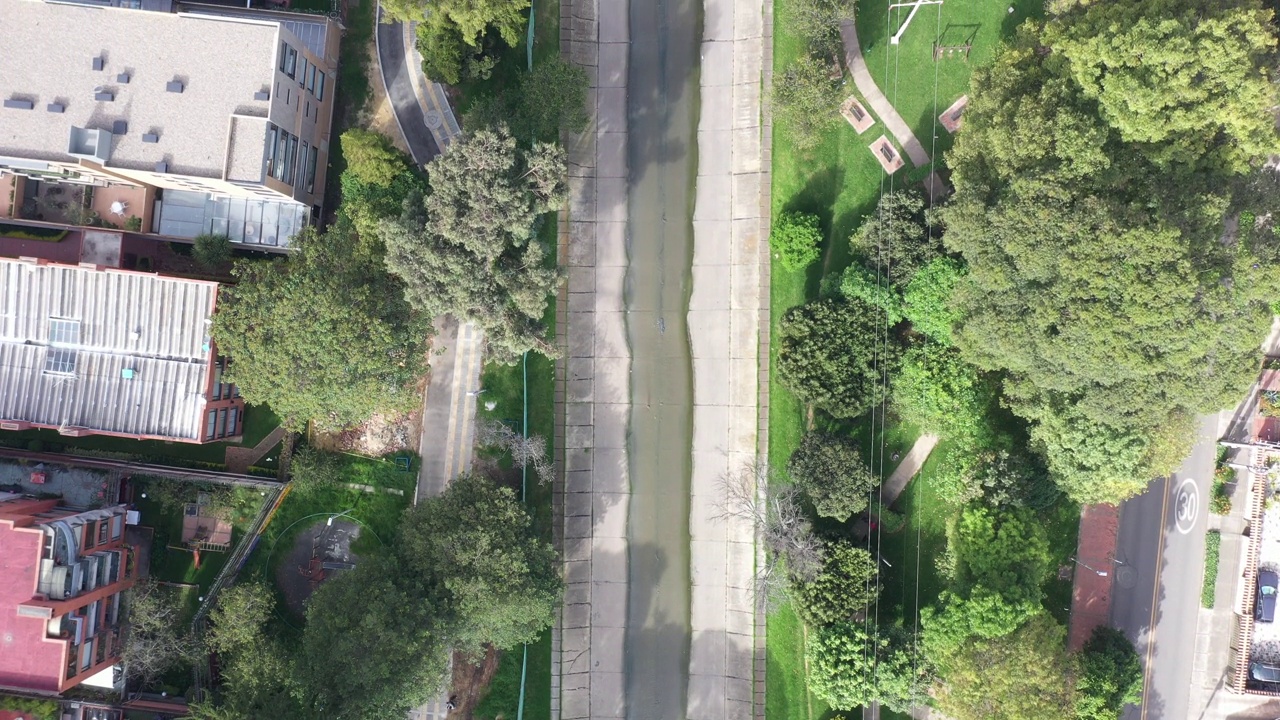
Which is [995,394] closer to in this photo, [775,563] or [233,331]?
[775,563]

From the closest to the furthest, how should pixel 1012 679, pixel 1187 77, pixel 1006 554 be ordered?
pixel 1187 77 < pixel 1012 679 < pixel 1006 554

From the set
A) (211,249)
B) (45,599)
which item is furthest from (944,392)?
(45,599)

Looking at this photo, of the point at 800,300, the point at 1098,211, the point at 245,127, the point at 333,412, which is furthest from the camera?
the point at 800,300

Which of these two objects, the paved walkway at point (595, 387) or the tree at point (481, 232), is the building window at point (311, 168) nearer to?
the tree at point (481, 232)

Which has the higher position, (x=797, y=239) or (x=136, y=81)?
(x=136, y=81)

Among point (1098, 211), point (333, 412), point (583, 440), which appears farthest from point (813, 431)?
point (333, 412)

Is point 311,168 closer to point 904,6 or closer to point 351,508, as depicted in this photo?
point 351,508

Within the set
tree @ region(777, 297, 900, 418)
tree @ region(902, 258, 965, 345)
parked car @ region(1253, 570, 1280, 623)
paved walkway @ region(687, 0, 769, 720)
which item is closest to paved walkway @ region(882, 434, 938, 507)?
tree @ region(777, 297, 900, 418)
